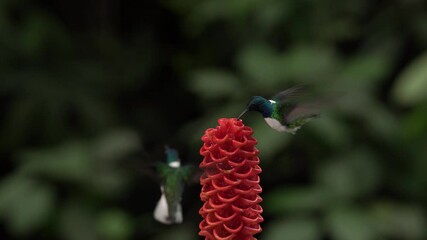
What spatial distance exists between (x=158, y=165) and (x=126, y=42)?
13.6 ft

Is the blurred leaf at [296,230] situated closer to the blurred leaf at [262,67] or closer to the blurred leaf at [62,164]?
the blurred leaf at [262,67]

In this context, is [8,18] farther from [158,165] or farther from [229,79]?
[158,165]

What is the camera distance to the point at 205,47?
5055mm

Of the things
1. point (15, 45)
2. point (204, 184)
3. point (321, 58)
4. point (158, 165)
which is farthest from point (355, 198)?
point (204, 184)

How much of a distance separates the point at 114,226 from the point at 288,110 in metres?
3.01

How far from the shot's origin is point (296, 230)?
349cm

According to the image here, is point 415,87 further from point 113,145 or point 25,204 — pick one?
point 25,204

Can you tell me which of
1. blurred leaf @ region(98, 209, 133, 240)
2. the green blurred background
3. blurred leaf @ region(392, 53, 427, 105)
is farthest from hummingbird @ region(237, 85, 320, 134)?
blurred leaf @ region(98, 209, 133, 240)

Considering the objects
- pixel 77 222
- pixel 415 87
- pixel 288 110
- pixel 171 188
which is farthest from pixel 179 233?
pixel 288 110

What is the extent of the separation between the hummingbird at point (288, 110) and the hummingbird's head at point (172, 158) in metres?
0.22

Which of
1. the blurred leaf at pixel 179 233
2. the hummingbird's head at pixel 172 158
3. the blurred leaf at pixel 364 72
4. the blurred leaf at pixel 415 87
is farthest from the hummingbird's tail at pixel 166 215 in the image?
the blurred leaf at pixel 179 233

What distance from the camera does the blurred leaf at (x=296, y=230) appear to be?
3463 mm

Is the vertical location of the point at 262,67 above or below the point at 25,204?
above

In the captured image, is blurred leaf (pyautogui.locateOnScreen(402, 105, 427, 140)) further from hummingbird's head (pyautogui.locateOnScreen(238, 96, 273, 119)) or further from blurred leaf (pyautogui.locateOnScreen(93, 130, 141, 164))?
hummingbird's head (pyautogui.locateOnScreen(238, 96, 273, 119))
